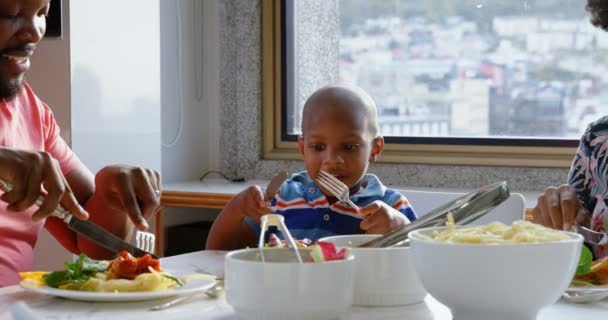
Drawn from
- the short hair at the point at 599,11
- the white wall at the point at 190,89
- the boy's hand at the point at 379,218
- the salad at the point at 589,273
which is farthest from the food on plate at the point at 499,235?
the white wall at the point at 190,89

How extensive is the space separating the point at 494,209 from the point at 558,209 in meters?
0.13

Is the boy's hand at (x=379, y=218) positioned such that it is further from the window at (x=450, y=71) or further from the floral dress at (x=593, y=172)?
the window at (x=450, y=71)

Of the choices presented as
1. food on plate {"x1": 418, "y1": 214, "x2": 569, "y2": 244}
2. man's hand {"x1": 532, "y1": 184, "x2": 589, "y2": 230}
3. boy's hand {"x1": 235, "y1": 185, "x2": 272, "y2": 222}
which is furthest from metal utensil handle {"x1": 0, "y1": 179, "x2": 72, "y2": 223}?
man's hand {"x1": 532, "y1": 184, "x2": 589, "y2": 230}

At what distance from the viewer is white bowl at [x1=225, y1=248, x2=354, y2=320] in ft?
3.05

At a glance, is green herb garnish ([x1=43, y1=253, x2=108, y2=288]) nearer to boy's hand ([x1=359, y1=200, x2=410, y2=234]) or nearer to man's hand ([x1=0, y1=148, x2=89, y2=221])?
man's hand ([x1=0, y1=148, x2=89, y2=221])

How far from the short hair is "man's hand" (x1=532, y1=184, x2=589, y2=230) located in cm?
46

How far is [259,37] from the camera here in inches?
A: 121

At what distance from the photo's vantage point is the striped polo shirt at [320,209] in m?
1.69

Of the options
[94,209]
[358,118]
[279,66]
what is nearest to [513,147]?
[279,66]

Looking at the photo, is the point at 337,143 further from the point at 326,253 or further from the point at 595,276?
the point at 326,253

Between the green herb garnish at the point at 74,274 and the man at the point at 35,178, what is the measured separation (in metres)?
0.10

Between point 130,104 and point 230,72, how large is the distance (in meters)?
0.50

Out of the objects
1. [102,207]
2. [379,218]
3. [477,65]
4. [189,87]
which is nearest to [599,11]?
[379,218]

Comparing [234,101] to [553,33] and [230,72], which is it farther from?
[553,33]
